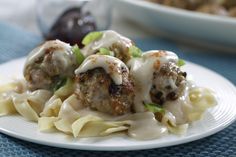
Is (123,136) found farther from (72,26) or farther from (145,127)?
(72,26)

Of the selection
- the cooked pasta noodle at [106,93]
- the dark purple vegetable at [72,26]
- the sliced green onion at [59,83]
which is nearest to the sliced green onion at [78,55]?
the cooked pasta noodle at [106,93]

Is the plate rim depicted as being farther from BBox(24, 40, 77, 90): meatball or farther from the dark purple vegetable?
BBox(24, 40, 77, 90): meatball

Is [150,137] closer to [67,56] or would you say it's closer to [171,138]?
[171,138]

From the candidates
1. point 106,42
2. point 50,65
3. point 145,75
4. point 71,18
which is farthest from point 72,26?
point 145,75

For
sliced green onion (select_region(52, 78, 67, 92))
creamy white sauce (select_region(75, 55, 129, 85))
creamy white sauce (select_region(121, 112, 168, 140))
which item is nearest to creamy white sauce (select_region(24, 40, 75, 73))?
sliced green onion (select_region(52, 78, 67, 92))

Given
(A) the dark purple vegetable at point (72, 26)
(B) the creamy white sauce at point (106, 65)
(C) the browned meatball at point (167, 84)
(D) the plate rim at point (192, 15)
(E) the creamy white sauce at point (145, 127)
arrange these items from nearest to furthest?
(E) the creamy white sauce at point (145, 127)
(B) the creamy white sauce at point (106, 65)
(C) the browned meatball at point (167, 84)
(D) the plate rim at point (192, 15)
(A) the dark purple vegetable at point (72, 26)

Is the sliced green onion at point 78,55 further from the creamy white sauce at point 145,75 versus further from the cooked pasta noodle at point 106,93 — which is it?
the creamy white sauce at point 145,75

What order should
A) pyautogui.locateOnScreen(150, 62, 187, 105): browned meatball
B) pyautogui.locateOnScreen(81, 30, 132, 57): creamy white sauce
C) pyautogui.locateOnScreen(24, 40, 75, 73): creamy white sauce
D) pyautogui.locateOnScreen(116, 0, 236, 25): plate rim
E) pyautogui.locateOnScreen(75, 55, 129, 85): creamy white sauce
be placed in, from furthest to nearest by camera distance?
1. pyautogui.locateOnScreen(116, 0, 236, 25): plate rim
2. pyautogui.locateOnScreen(81, 30, 132, 57): creamy white sauce
3. pyautogui.locateOnScreen(24, 40, 75, 73): creamy white sauce
4. pyautogui.locateOnScreen(150, 62, 187, 105): browned meatball
5. pyautogui.locateOnScreen(75, 55, 129, 85): creamy white sauce

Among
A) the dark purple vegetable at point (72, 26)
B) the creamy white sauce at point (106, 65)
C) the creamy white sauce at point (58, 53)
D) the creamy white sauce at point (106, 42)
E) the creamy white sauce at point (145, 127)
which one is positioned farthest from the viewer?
the dark purple vegetable at point (72, 26)
